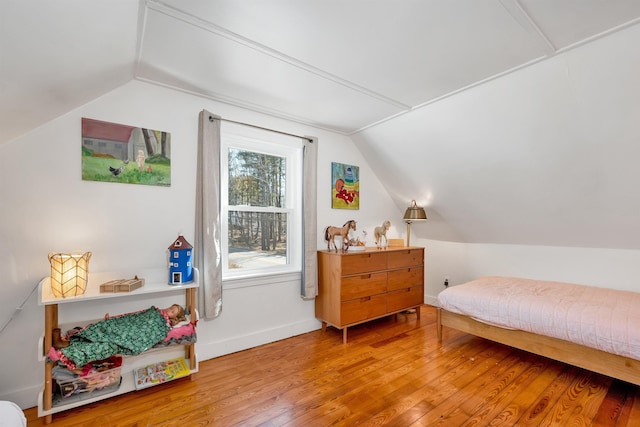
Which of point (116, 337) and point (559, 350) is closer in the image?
point (116, 337)

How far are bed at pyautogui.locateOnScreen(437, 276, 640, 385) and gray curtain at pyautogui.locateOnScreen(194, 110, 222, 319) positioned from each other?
86.4 inches

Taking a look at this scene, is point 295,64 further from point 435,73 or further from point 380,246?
point 380,246

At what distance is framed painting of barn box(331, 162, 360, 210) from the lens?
137 inches

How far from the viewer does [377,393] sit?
6.76 ft

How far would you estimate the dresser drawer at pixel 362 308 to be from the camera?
2945 mm

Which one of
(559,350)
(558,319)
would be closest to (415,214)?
(558,319)

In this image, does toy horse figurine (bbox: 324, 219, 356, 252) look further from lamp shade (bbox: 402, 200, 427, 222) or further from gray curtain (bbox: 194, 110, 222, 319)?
gray curtain (bbox: 194, 110, 222, 319)

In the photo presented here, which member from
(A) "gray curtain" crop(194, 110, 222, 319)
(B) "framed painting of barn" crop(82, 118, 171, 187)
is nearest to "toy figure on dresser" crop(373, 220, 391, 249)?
(A) "gray curtain" crop(194, 110, 222, 319)

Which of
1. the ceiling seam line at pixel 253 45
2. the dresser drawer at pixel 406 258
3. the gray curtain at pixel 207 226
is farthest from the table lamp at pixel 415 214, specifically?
the gray curtain at pixel 207 226

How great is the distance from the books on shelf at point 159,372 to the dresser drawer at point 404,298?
2141 mm

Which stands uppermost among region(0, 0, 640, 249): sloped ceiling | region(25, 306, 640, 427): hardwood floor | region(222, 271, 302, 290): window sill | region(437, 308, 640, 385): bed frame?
region(0, 0, 640, 249): sloped ceiling

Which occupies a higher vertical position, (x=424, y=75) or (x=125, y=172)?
(x=424, y=75)

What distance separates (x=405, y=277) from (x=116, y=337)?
2846 millimetres

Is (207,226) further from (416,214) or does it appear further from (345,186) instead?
(416,214)
